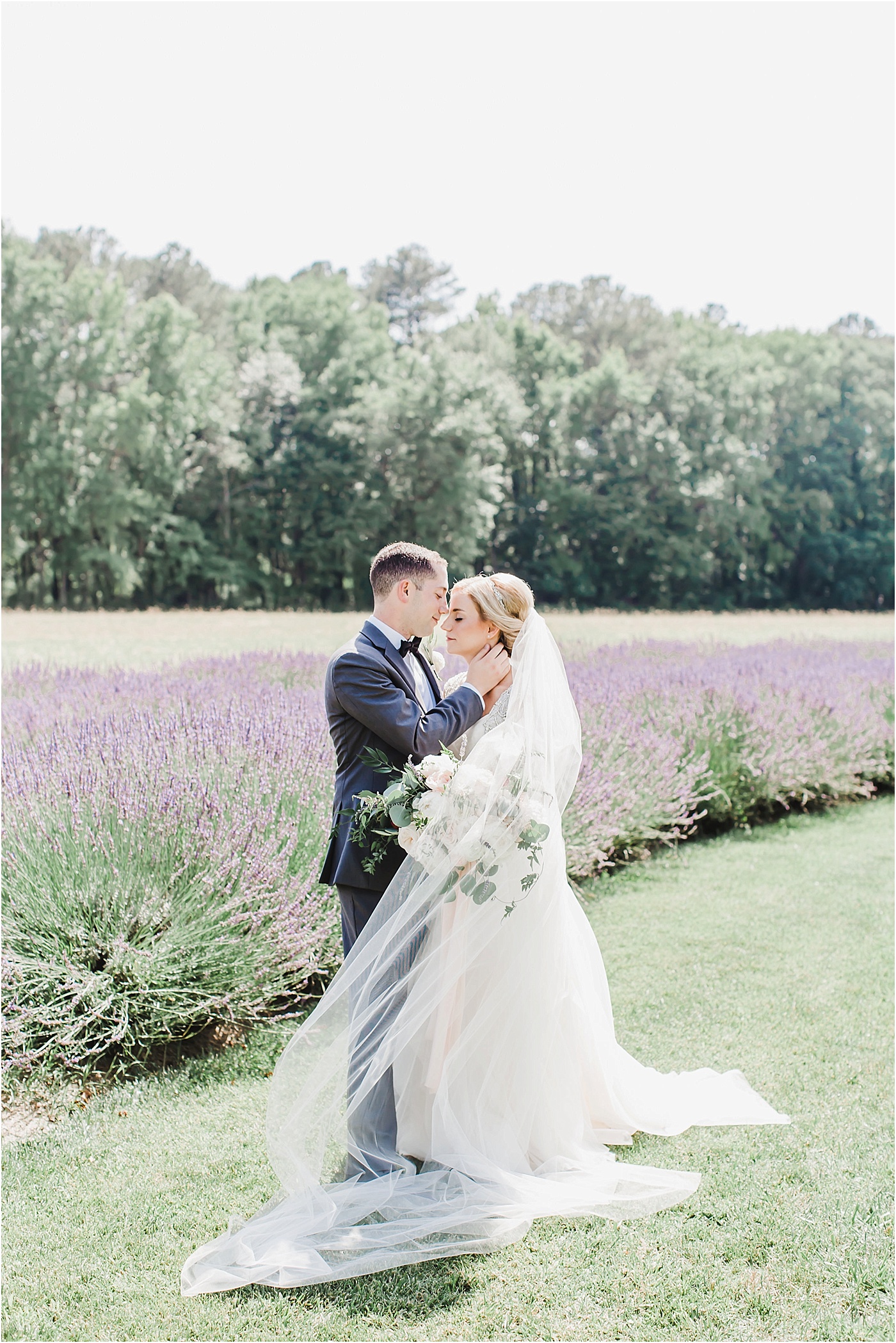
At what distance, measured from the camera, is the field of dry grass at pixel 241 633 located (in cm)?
1147

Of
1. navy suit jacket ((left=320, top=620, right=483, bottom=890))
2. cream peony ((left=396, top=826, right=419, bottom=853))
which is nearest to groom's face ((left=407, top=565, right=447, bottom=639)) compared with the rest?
navy suit jacket ((left=320, top=620, right=483, bottom=890))

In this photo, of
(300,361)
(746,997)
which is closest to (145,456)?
(300,361)

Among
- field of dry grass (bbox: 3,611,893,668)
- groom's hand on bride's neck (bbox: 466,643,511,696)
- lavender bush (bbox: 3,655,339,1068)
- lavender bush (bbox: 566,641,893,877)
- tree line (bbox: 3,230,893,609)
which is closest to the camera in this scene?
groom's hand on bride's neck (bbox: 466,643,511,696)

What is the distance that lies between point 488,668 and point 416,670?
0.26 metres

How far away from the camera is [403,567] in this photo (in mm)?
3281

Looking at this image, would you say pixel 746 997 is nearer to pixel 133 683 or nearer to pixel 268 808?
pixel 268 808

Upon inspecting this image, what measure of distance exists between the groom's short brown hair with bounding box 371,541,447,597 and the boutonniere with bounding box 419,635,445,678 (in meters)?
0.29

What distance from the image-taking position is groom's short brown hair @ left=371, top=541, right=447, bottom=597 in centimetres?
328

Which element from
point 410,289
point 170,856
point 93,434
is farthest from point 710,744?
point 410,289

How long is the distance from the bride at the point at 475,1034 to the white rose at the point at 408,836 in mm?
14

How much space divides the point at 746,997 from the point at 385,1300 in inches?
111

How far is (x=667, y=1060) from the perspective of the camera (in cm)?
423

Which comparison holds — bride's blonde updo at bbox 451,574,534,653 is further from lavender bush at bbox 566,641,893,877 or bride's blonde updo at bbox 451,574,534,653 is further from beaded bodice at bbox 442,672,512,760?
lavender bush at bbox 566,641,893,877

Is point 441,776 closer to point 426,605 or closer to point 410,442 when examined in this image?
point 426,605
